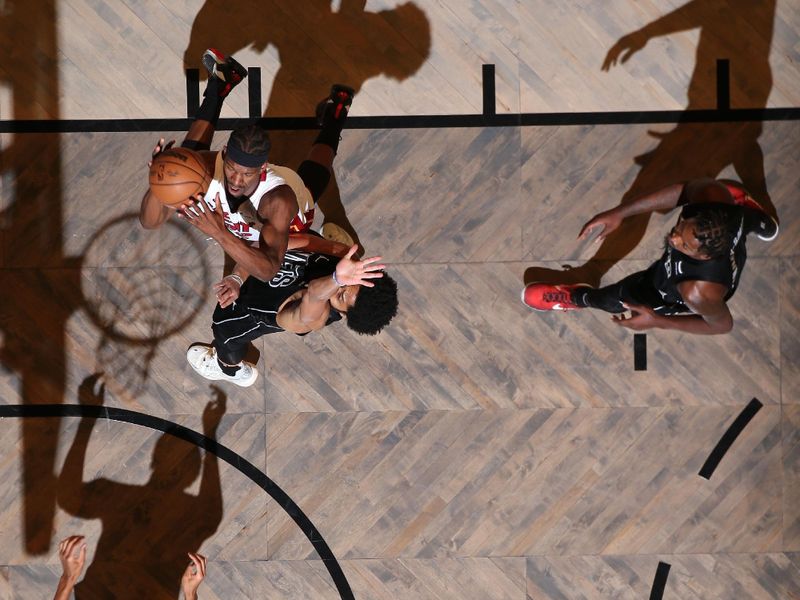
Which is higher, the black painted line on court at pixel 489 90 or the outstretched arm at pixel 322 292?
the black painted line on court at pixel 489 90

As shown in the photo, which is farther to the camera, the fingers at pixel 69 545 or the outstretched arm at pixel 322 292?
the fingers at pixel 69 545

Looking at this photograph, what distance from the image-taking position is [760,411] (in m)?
4.59

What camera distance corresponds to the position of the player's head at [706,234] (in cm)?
329

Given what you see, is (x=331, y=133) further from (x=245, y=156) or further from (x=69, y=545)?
(x=69, y=545)

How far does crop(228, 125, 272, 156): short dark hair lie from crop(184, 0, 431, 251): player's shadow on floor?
1383 mm

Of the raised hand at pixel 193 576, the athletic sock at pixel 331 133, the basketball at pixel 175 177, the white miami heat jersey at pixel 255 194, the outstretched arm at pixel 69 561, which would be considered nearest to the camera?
the basketball at pixel 175 177

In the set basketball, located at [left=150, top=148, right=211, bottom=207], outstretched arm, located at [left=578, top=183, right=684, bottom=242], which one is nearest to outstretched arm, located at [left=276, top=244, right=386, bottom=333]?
basketball, located at [left=150, top=148, right=211, bottom=207]

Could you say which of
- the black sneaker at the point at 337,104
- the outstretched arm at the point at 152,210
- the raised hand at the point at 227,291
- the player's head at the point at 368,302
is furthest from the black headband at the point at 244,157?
the black sneaker at the point at 337,104

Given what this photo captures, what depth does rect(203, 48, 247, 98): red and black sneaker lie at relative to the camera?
4.10 m

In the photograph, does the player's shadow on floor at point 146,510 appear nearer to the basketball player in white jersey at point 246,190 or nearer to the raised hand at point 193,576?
the raised hand at point 193,576

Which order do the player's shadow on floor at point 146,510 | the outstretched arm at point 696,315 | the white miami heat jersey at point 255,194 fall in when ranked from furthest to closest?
the player's shadow on floor at point 146,510 < the outstretched arm at point 696,315 < the white miami heat jersey at point 255,194

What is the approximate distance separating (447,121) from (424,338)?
1.41m

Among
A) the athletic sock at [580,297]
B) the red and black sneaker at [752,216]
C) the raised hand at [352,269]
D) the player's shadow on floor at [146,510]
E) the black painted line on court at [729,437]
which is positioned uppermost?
the red and black sneaker at [752,216]

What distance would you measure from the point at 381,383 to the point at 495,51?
2274 millimetres
